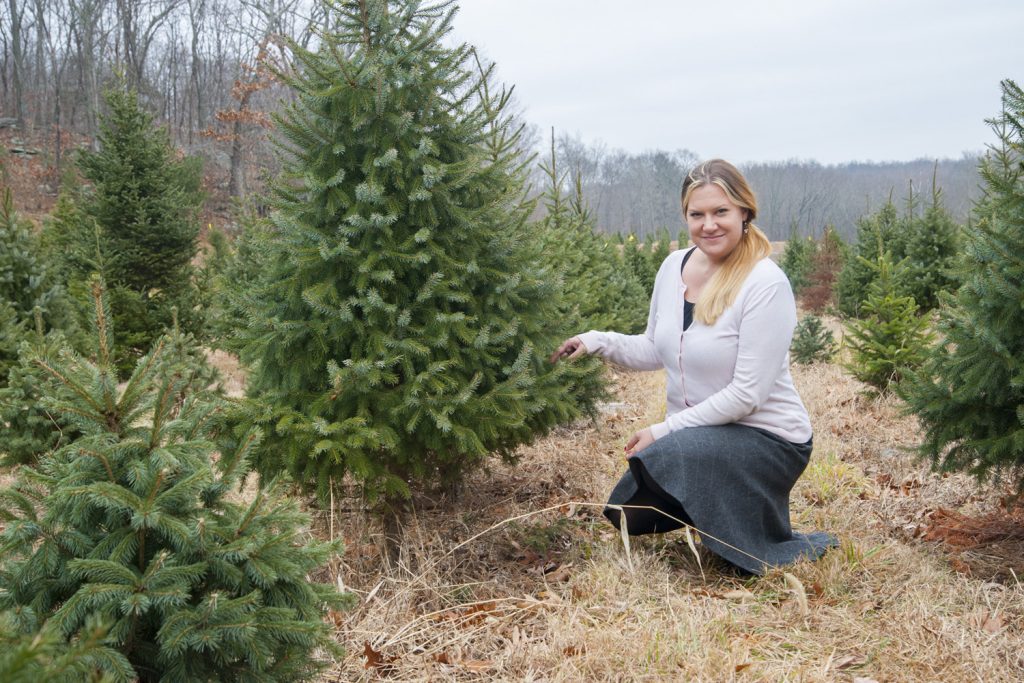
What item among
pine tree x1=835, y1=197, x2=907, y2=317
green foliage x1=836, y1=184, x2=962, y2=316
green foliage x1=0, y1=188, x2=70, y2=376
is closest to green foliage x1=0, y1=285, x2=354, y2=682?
green foliage x1=0, y1=188, x2=70, y2=376

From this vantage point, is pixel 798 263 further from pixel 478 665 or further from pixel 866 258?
pixel 478 665

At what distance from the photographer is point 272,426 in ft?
11.3

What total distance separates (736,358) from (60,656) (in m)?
2.86

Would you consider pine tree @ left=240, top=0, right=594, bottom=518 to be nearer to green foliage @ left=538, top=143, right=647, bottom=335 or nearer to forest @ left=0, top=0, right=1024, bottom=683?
forest @ left=0, top=0, right=1024, bottom=683

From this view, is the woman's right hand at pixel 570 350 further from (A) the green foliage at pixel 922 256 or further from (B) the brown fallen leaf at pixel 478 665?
(A) the green foliage at pixel 922 256

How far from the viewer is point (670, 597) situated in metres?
3.24

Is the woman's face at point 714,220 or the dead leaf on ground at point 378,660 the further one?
the woman's face at point 714,220

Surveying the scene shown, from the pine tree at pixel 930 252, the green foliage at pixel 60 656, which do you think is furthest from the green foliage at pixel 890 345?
the green foliage at pixel 60 656

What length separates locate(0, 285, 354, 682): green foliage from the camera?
1875 millimetres

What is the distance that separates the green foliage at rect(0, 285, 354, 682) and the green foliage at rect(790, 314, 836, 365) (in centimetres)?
938

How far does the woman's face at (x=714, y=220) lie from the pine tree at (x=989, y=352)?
1.05m

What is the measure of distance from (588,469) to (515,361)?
1974mm

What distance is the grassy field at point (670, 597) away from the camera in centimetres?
281

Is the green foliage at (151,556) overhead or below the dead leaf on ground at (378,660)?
overhead
